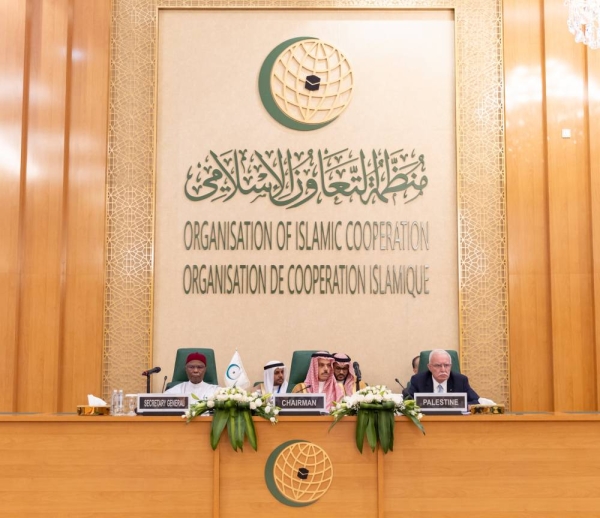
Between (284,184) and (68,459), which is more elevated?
(284,184)

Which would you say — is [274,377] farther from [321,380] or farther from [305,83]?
[305,83]

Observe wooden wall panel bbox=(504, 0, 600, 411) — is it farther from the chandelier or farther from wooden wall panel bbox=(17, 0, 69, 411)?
wooden wall panel bbox=(17, 0, 69, 411)

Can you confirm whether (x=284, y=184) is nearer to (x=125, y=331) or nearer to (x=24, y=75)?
(x=125, y=331)

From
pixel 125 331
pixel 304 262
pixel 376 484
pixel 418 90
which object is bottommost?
pixel 376 484

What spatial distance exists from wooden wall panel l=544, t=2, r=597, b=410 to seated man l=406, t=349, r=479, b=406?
1296mm

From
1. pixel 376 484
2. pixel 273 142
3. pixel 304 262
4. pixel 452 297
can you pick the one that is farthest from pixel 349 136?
pixel 376 484

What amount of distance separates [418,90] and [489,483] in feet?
12.3

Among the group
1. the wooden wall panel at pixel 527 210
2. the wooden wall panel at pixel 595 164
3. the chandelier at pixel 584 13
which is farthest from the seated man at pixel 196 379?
the chandelier at pixel 584 13

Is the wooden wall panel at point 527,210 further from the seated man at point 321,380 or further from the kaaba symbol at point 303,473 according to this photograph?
the kaaba symbol at point 303,473

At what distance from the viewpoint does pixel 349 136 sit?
6.42 meters

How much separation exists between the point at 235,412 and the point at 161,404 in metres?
0.41

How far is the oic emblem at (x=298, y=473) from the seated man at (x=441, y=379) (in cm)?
153

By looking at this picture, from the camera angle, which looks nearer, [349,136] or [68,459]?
[68,459]

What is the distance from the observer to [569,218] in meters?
6.17
